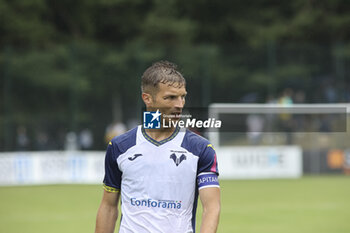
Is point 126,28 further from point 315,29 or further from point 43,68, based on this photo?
point 43,68

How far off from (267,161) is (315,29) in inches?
721

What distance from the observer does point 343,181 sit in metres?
21.1

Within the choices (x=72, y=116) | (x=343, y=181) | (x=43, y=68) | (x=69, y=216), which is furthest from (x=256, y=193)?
(x=43, y=68)

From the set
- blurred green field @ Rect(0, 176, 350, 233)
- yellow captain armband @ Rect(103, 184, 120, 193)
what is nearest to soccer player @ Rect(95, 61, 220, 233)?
yellow captain armband @ Rect(103, 184, 120, 193)

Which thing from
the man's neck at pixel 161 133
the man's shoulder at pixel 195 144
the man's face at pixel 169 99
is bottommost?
the man's shoulder at pixel 195 144

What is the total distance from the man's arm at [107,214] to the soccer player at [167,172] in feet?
0.53

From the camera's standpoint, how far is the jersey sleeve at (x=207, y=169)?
3.69 m

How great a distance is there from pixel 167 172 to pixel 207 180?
0.78 ft

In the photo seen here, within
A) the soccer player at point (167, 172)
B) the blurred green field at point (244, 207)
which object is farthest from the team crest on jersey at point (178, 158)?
the blurred green field at point (244, 207)

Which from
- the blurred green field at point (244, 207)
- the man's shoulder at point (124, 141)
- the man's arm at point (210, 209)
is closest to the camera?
the man's arm at point (210, 209)

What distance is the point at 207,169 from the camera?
3713 millimetres

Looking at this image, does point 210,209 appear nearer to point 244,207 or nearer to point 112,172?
point 112,172

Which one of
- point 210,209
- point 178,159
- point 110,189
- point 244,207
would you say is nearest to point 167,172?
point 178,159

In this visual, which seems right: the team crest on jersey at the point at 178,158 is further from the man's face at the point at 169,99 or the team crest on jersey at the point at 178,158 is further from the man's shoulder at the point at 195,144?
the man's face at the point at 169,99
